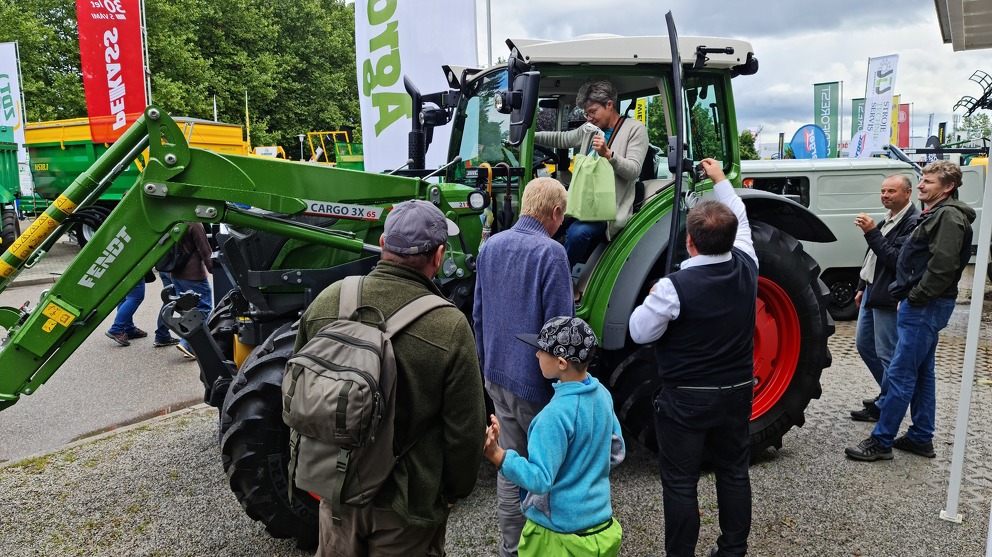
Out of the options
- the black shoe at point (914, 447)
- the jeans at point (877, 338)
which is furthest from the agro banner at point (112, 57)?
the black shoe at point (914, 447)

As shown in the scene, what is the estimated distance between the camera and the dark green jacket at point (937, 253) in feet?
12.4

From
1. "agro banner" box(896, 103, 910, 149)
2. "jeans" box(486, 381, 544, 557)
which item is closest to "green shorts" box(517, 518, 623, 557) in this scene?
"jeans" box(486, 381, 544, 557)

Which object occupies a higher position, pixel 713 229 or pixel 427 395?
pixel 713 229

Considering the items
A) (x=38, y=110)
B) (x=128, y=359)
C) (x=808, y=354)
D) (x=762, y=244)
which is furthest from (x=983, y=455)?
(x=38, y=110)

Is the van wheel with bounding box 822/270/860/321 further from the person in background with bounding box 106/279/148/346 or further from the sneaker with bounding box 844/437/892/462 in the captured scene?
the person in background with bounding box 106/279/148/346

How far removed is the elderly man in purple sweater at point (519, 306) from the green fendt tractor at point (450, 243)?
653 millimetres

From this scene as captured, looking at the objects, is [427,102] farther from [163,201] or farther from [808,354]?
[808,354]

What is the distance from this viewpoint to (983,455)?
13.6 ft

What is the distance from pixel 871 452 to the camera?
13.4ft

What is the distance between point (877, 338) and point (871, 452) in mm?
809

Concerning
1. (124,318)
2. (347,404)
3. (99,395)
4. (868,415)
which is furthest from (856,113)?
(347,404)

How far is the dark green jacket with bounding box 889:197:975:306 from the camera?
149 inches

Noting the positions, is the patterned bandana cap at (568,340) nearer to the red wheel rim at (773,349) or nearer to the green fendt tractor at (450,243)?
the green fendt tractor at (450,243)

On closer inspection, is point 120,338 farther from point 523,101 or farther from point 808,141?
point 808,141
